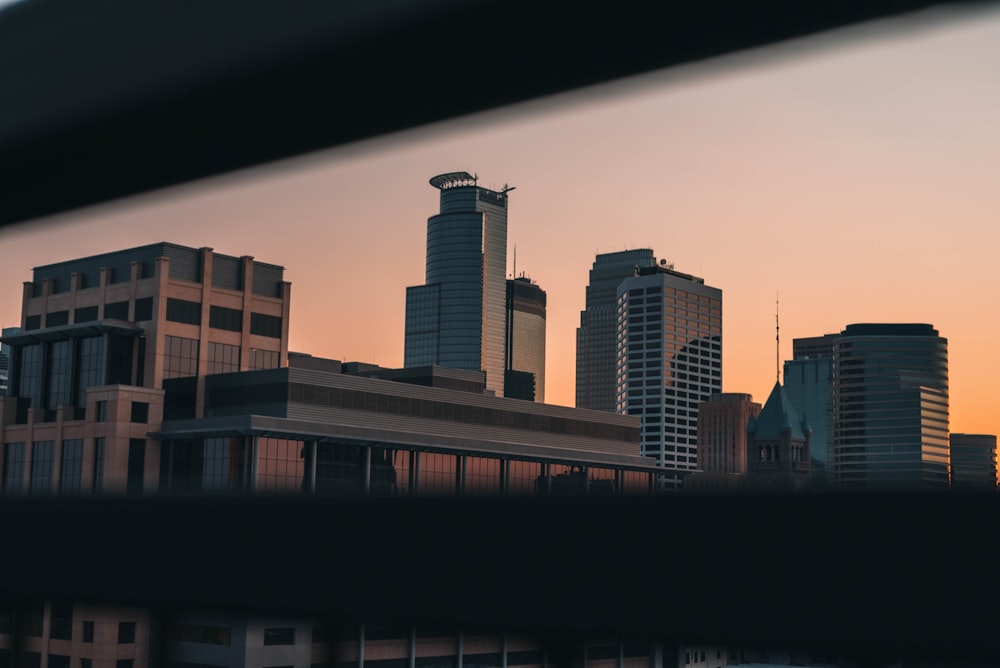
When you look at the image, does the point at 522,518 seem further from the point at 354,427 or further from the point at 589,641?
the point at 354,427

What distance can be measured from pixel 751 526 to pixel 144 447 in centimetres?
7500

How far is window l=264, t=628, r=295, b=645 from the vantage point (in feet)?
7.50

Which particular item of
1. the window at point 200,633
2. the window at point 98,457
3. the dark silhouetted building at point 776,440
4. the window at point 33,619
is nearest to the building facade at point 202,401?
the window at point 98,457

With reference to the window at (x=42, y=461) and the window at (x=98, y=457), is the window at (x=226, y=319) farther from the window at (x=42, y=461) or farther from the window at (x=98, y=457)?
the window at (x=42, y=461)

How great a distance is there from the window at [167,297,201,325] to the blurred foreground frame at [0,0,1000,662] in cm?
7610

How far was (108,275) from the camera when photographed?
7950 cm

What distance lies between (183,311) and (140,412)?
26.4ft

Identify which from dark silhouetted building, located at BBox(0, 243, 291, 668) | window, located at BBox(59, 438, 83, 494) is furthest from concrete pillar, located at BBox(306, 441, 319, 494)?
window, located at BBox(59, 438, 83, 494)

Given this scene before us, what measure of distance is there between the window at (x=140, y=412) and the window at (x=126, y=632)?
73006 millimetres

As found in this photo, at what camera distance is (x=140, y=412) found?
238 ft

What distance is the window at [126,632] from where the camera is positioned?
261 cm

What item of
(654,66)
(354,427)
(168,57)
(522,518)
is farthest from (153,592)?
(354,427)

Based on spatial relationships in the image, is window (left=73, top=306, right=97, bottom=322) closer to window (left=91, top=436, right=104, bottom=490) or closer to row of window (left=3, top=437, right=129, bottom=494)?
row of window (left=3, top=437, right=129, bottom=494)

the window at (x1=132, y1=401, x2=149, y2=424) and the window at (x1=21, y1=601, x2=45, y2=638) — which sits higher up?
the window at (x1=132, y1=401, x2=149, y2=424)
